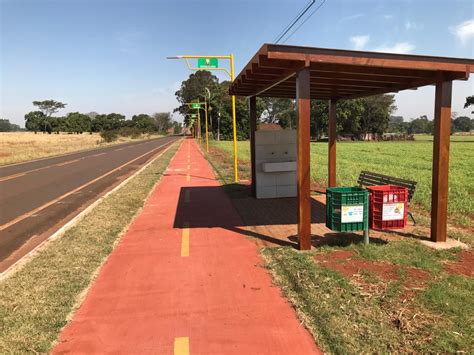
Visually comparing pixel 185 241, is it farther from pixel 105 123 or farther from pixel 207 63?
pixel 105 123

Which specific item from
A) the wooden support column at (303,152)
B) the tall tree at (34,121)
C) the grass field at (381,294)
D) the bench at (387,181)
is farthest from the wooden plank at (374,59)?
the tall tree at (34,121)

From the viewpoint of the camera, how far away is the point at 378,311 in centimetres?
391

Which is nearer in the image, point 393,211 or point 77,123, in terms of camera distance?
point 393,211

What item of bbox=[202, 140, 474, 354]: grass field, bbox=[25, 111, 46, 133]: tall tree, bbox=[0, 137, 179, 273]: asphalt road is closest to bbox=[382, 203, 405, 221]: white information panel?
bbox=[202, 140, 474, 354]: grass field

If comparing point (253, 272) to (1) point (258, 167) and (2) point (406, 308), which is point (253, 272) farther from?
(1) point (258, 167)

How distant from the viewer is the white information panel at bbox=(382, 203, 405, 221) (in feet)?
19.3

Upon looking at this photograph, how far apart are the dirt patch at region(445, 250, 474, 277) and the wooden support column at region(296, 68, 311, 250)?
201 centimetres

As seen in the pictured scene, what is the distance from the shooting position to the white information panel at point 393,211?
588cm

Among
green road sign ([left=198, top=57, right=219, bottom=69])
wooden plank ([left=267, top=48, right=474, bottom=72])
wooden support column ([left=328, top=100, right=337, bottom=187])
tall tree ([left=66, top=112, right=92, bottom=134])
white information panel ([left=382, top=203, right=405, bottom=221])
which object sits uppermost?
tall tree ([left=66, top=112, right=92, bottom=134])

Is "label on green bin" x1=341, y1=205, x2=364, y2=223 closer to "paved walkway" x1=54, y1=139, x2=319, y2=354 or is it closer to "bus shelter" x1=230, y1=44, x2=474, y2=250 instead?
"bus shelter" x1=230, y1=44, x2=474, y2=250

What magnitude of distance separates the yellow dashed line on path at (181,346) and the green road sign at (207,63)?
10426 mm

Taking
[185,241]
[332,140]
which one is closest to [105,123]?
[332,140]

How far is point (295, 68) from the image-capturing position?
19.3 feet

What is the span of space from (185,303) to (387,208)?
356cm
